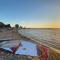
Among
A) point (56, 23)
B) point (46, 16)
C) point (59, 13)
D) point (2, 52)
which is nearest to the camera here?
point (2, 52)

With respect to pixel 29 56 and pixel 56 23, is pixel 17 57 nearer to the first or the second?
pixel 29 56

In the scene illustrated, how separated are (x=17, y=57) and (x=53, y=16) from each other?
9.56 ft

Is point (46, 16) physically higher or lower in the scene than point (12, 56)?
higher

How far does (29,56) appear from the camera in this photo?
2377 mm

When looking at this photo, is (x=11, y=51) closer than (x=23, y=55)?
No

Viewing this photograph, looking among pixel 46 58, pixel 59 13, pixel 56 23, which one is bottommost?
pixel 46 58

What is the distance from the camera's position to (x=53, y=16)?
488 centimetres

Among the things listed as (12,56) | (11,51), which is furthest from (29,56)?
(11,51)

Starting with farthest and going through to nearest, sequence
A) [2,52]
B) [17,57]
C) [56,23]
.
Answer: [56,23]
[2,52]
[17,57]

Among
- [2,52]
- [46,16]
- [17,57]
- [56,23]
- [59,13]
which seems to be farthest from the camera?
[46,16]

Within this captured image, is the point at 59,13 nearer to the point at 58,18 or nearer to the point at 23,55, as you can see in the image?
the point at 58,18

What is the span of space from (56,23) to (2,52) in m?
2.38

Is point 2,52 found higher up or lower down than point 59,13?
lower down

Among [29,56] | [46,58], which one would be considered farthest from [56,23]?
[29,56]
